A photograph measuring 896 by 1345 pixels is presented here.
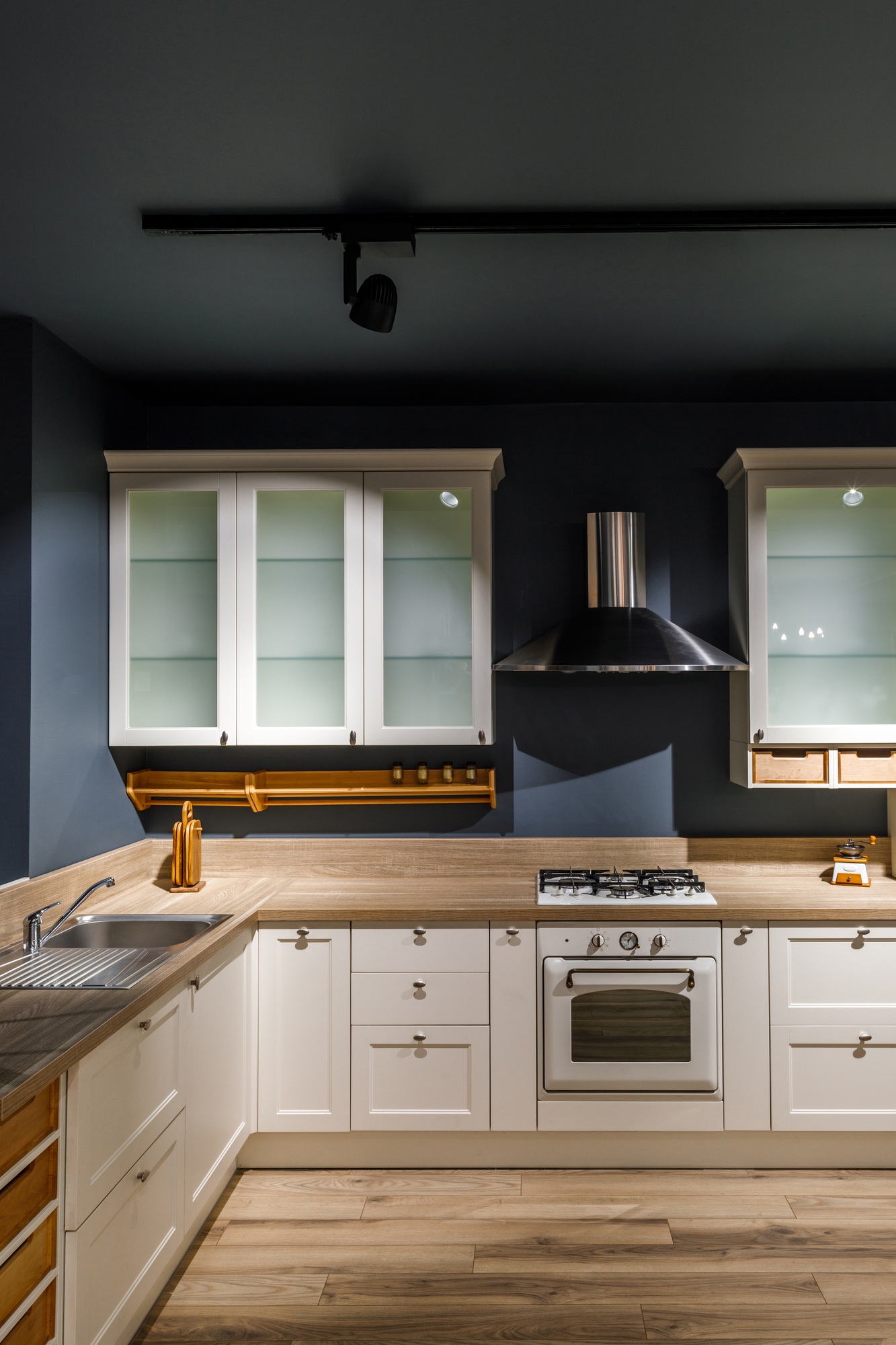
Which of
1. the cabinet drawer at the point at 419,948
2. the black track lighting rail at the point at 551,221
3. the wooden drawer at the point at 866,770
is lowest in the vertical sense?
the cabinet drawer at the point at 419,948

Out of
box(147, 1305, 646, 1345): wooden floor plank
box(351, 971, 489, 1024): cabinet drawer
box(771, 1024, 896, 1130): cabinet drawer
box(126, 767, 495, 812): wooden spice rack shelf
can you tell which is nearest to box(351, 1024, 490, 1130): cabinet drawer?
box(351, 971, 489, 1024): cabinet drawer

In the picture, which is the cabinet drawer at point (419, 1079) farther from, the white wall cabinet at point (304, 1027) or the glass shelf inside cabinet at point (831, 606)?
the glass shelf inside cabinet at point (831, 606)

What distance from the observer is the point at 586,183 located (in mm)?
1815

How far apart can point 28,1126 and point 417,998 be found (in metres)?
1.37

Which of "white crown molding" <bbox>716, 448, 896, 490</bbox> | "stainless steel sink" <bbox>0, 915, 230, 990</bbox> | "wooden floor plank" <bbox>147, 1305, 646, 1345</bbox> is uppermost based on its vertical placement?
"white crown molding" <bbox>716, 448, 896, 490</bbox>

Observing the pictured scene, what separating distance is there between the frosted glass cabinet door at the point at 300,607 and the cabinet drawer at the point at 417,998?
0.81m

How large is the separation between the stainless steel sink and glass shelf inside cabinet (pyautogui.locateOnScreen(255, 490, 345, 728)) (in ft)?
2.44

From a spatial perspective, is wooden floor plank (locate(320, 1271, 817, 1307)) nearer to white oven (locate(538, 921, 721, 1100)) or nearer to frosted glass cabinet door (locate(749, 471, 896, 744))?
white oven (locate(538, 921, 721, 1100))

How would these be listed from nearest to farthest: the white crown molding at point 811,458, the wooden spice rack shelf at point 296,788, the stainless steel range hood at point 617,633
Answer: the stainless steel range hood at point 617,633 < the white crown molding at point 811,458 < the wooden spice rack shelf at point 296,788

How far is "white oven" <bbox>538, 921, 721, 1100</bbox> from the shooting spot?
2611 millimetres

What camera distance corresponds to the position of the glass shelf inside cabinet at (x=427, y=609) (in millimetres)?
2906

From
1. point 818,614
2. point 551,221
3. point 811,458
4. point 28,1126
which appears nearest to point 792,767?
point 818,614

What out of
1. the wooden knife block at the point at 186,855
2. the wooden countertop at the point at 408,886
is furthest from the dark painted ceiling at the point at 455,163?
the wooden countertop at the point at 408,886

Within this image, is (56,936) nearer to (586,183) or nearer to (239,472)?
(239,472)
